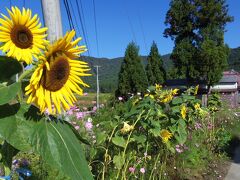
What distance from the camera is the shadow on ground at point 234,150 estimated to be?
29.9ft

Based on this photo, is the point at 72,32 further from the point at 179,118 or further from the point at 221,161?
the point at 221,161

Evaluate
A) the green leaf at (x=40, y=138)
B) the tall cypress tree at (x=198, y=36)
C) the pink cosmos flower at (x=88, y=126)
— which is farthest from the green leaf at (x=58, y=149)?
the tall cypress tree at (x=198, y=36)

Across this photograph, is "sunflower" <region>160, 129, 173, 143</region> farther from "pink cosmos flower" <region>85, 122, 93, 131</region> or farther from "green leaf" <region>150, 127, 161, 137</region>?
"pink cosmos flower" <region>85, 122, 93, 131</region>

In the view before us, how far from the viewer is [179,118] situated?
518cm

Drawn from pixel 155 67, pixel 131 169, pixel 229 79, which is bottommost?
pixel 229 79

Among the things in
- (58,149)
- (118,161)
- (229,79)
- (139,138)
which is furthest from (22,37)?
(229,79)

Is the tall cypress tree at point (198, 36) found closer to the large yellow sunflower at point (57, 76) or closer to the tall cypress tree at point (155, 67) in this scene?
the tall cypress tree at point (155, 67)

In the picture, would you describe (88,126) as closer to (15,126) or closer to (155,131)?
(155,131)

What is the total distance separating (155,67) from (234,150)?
33.7 meters

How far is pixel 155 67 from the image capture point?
4366 cm

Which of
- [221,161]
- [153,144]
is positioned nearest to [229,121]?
[221,161]

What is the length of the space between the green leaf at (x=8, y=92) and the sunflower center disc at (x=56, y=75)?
100 mm

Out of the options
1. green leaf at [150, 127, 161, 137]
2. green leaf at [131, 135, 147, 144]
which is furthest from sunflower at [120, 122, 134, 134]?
green leaf at [150, 127, 161, 137]

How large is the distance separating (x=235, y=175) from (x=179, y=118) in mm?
2806
